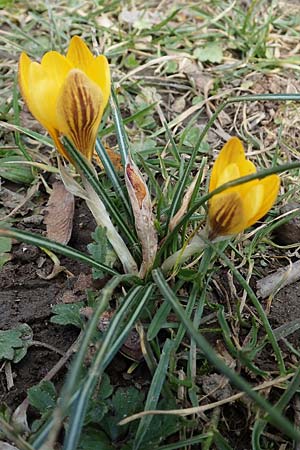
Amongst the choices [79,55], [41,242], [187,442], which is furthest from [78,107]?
[187,442]

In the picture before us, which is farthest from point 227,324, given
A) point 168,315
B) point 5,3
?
point 5,3

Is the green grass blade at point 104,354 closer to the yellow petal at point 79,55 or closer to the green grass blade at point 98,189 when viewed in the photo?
the green grass blade at point 98,189

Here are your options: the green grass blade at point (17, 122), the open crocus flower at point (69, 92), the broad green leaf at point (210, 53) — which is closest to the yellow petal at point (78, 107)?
the open crocus flower at point (69, 92)

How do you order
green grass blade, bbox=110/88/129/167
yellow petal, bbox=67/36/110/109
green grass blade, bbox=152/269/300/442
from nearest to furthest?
green grass blade, bbox=152/269/300/442 → yellow petal, bbox=67/36/110/109 → green grass blade, bbox=110/88/129/167

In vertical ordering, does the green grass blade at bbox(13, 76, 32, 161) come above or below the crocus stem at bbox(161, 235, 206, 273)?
above

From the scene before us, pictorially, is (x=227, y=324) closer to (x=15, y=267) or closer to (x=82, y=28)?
(x=15, y=267)

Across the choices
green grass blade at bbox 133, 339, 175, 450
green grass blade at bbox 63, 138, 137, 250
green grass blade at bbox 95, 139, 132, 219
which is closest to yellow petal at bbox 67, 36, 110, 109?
green grass blade at bbox 63, 138, 137, 250

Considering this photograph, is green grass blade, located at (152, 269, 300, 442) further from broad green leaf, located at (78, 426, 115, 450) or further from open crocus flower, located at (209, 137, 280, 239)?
broad green leaf, located at (78, 426, 115, 450)
